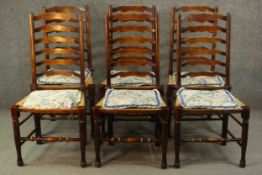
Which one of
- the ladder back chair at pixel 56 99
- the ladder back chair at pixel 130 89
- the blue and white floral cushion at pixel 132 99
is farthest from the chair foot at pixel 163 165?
the ladder back chair at pixel 56 99

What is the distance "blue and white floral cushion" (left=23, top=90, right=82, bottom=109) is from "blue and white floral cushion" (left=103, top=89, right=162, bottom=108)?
0.23 m

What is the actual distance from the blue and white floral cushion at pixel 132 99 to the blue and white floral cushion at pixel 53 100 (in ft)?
0.75

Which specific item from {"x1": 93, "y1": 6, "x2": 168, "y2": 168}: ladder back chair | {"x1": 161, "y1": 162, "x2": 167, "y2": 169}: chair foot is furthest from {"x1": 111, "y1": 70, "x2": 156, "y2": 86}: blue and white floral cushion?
{"x1": 161, "y1": 162, "x2": 167, "y2": 169}: chair foot

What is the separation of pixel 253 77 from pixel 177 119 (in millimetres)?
1533

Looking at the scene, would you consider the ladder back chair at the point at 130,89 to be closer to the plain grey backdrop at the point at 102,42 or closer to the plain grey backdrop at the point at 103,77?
the plain grey backdrop at the point at 103,77

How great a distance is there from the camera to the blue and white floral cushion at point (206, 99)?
7.97 feet

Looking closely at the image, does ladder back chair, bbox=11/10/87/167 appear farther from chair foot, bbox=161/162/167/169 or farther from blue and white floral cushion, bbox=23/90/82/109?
chair foot, bbox=161/162/167/169

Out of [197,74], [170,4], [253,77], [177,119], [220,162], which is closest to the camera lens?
[177,119]

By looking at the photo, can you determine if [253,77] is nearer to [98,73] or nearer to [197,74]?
[197,74]

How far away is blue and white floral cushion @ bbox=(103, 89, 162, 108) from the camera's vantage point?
7.96ft

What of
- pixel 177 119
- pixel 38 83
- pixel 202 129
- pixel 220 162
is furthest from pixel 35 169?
pixel 202 129

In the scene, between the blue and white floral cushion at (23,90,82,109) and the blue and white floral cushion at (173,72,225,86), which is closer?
the blue and white floral cushion at (23,90,82,109)

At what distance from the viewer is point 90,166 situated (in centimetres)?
255

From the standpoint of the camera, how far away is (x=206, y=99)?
250 centimetres
